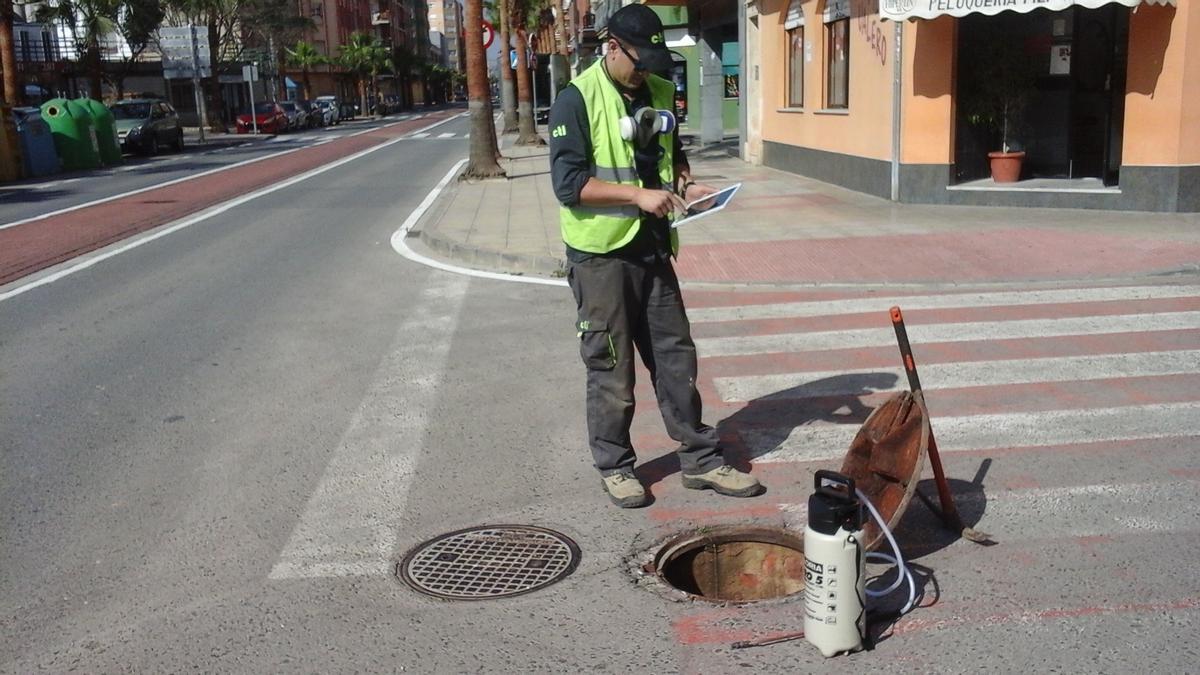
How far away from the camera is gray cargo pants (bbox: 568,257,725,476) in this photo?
4.73 m

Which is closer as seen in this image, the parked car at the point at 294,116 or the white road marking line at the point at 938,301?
the white road marking line at the point at 938,301

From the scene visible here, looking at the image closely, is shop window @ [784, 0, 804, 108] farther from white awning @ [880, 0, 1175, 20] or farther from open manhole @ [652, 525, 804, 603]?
open manhole @ [652, 525, 804, 603]

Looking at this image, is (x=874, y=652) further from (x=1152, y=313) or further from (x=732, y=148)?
(x=732, y=148)

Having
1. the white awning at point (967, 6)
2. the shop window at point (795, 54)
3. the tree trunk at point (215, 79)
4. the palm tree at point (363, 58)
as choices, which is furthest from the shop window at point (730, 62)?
the palm tree at point (363, 58)

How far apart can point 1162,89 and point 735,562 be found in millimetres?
10708

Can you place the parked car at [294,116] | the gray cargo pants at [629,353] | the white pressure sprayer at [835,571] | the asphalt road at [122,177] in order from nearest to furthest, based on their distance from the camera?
the white pressure sprayer at [835,571]
the gray cargo pants at [629,353]
the asphalt road at [122,177]
the parked car at [294,116]

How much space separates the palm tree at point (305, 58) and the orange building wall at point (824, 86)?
5534 cm

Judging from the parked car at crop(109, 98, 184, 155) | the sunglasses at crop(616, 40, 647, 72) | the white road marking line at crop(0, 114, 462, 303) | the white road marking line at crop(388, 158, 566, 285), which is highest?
the sunglasses at crop(616, 40, 647, 72)

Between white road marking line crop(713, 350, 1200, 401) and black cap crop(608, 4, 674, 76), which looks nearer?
black cap crop(608, 4, 674, 76)

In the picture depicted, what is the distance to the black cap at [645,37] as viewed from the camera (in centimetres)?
448

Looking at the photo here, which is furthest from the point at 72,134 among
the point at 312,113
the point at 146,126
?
the point at 312,113

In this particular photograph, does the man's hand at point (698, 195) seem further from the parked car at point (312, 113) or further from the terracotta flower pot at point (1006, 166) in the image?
the parked car at point (312, 113)

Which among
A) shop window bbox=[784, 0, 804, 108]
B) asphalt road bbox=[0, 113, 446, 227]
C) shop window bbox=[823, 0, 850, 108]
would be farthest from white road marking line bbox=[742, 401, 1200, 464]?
asphalt road bbox=[0, 113, 446, 227]

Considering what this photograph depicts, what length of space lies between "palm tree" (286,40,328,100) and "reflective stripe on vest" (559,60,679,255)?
232 feet
